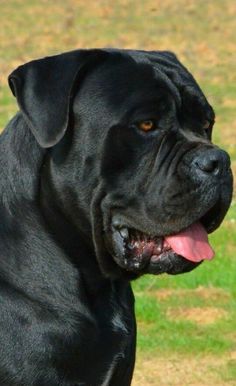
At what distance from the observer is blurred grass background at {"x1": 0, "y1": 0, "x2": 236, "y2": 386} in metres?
7.23

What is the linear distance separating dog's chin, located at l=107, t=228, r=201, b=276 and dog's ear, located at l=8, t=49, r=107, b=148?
0.50 m

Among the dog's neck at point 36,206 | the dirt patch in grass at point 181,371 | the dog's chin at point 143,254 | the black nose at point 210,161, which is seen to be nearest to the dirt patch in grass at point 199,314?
the dirt patch in grass at point 181,371

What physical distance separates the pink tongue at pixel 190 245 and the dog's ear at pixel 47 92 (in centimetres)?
64

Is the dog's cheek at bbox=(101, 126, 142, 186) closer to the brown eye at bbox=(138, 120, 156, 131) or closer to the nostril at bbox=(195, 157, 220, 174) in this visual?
the brown eye at bbox=(138, 120, 156, 131)

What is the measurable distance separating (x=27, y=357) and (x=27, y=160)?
77cm

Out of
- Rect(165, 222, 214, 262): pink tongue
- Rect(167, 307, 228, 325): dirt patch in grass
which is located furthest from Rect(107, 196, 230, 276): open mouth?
Rect(167, 307, 228, 325): dirt patch in grass

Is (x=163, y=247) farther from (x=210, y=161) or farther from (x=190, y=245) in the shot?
(x=210, y=161)

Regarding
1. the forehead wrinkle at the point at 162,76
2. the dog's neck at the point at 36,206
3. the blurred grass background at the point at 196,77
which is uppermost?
the forehead wrinkle at the point at 162,76

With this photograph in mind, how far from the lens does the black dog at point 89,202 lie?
14.6 feet

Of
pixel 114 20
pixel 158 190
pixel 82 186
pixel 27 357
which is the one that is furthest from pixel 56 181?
pixel 114 20

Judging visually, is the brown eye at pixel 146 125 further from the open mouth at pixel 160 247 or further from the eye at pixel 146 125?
the open mouth at pixel 160 247

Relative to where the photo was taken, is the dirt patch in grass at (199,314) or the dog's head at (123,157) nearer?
the dog's head at (123,157)

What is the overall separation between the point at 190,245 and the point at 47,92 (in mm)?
830

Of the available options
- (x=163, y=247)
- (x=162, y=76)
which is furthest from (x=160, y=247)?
(x=162, y=76)
